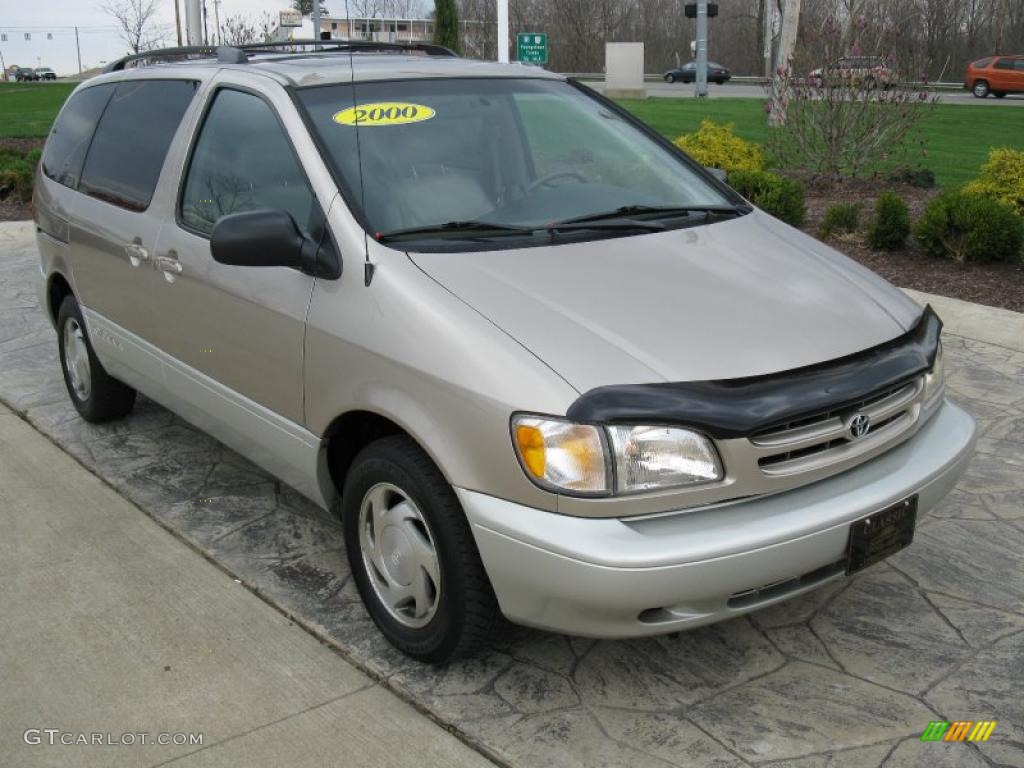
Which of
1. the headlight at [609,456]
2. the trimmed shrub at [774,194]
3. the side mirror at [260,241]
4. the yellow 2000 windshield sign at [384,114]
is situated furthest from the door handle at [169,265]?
the trimmed shrub at [774,194]

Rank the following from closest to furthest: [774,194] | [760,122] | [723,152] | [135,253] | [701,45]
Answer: [135,253] < [774,194] < [723,152] < [760,122] < [701,45]

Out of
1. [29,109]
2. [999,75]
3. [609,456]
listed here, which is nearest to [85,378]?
[609,456]

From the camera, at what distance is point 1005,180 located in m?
8.05

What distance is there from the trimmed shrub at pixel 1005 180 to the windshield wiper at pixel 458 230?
226 inches

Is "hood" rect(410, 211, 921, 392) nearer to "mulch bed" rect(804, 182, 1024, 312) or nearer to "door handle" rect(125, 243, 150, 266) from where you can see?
"door handle" rect(125, 243, 150, 266)

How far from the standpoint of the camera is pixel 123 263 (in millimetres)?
4512

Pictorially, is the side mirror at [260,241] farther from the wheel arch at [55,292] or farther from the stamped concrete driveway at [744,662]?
the wheel arch at [55,292]

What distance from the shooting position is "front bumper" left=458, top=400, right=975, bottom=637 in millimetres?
2650

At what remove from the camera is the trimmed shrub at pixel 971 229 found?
7414 millimetres

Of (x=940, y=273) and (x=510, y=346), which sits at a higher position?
(x=510, y=346)

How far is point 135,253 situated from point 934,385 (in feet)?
9.92

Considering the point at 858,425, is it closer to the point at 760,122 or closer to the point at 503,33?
the point at 503,33

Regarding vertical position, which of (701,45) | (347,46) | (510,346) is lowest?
(510,346)

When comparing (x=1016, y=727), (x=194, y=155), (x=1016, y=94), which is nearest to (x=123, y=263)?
(x=194, y=155)
